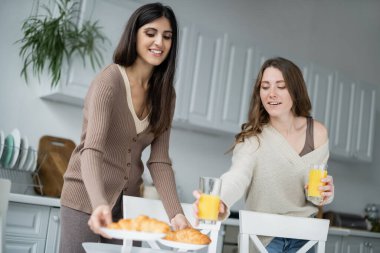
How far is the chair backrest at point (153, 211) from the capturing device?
165 cm

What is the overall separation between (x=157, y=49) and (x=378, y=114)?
416 cm

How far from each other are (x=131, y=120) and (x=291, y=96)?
70cm

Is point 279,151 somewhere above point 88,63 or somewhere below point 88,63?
below

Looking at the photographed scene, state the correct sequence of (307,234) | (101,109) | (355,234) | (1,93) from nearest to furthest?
(101,109)
(307,234)
(1,93)
(355,234)

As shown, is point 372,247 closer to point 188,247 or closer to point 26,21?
point 26,21

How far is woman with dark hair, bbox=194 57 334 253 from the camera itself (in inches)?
78.7

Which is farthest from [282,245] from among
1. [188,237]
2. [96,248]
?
[96,248]

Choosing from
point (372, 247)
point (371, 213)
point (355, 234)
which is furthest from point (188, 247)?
point (371, 213)

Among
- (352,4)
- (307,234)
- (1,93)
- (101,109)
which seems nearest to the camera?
(101,109)

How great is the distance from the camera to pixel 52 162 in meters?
3.12

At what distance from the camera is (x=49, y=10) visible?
3.25 metres

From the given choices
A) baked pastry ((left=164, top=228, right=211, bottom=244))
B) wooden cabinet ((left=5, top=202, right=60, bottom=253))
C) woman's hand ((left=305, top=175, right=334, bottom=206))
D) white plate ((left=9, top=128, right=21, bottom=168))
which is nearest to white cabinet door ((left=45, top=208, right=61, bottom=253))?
wooden cabinet ((left=5, top=202, right=60, bottom=253))

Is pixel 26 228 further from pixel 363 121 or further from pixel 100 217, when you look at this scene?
pixel 363 121

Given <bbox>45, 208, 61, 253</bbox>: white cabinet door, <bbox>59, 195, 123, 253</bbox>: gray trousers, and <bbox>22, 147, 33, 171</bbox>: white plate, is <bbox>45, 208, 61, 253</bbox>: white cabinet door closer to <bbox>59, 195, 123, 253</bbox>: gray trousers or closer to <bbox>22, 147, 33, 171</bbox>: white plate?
<bbox>22, 147, 33, 171</bbox>: white plate
